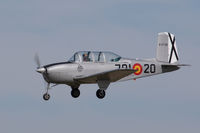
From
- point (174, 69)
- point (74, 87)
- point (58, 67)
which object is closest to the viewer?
point (58, 67)

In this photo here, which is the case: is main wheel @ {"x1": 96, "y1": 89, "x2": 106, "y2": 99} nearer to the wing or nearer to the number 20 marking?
the wing

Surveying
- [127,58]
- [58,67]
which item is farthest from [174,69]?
[58,67]

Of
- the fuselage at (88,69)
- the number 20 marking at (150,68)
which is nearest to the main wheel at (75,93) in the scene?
the fuselage at (88,69)

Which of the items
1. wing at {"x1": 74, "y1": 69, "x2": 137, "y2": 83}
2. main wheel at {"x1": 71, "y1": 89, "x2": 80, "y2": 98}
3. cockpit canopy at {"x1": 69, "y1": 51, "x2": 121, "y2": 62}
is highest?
cockpit canopy at {"x1": 69, "y1": 51, "x2": 121, "y2": 62}

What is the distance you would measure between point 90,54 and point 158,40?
15.9 ft

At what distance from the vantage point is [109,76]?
2473 cm

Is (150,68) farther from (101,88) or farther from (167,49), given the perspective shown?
(101,88)

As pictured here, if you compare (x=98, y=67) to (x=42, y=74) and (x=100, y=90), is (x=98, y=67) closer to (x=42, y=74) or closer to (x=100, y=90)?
(x=100, y=90)

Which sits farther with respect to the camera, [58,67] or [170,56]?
[170,56]

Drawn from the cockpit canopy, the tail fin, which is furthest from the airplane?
the tail fin

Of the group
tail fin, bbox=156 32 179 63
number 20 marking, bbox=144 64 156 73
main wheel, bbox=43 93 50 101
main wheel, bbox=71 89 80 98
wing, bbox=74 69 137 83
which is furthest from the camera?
tail fin, bbox=156 32 179 63

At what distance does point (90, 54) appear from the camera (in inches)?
994

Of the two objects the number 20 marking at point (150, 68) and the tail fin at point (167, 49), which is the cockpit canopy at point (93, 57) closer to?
the number 20 marking at point (150, 68)

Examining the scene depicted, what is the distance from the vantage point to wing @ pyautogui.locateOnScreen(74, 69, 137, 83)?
2423cm
